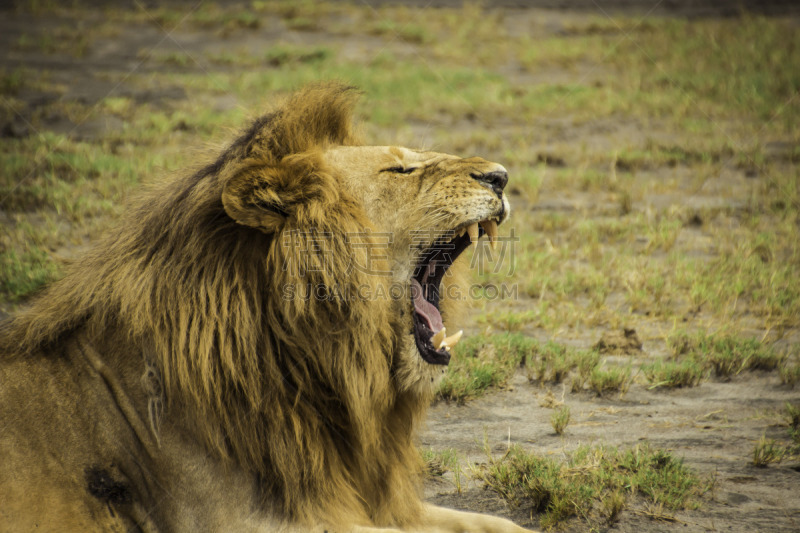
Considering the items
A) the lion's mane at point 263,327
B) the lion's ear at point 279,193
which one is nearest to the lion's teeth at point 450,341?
the lion's mane at point 263,327

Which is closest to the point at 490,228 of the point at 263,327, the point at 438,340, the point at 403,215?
the point at 403,215

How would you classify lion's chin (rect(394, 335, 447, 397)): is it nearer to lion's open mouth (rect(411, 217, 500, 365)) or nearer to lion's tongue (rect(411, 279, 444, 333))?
lion's open mouth (rect(411, 217, 500, 365))

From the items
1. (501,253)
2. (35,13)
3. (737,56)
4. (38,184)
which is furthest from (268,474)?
(35,13)

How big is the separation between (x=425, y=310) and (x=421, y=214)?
40cm

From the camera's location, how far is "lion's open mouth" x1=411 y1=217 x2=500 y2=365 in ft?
10.7

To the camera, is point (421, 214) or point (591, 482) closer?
point (421, 214)

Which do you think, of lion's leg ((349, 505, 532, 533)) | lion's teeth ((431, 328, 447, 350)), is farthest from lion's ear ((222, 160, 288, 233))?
lion's leg ((349, 505, 532, 533))

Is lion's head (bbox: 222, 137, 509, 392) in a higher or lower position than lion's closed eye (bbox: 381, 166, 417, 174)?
lower

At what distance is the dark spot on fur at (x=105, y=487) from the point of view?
2.80m

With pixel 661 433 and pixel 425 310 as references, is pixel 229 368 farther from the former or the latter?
pixel 661 433

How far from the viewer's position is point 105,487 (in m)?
2.82

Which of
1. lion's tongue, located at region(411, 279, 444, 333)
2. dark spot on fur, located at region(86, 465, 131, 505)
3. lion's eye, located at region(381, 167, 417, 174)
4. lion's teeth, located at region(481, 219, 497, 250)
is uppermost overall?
lion's eye, located at region(381, 167, 417, 174)

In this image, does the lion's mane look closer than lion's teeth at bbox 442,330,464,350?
Yes

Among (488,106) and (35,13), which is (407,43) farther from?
(35,13)
